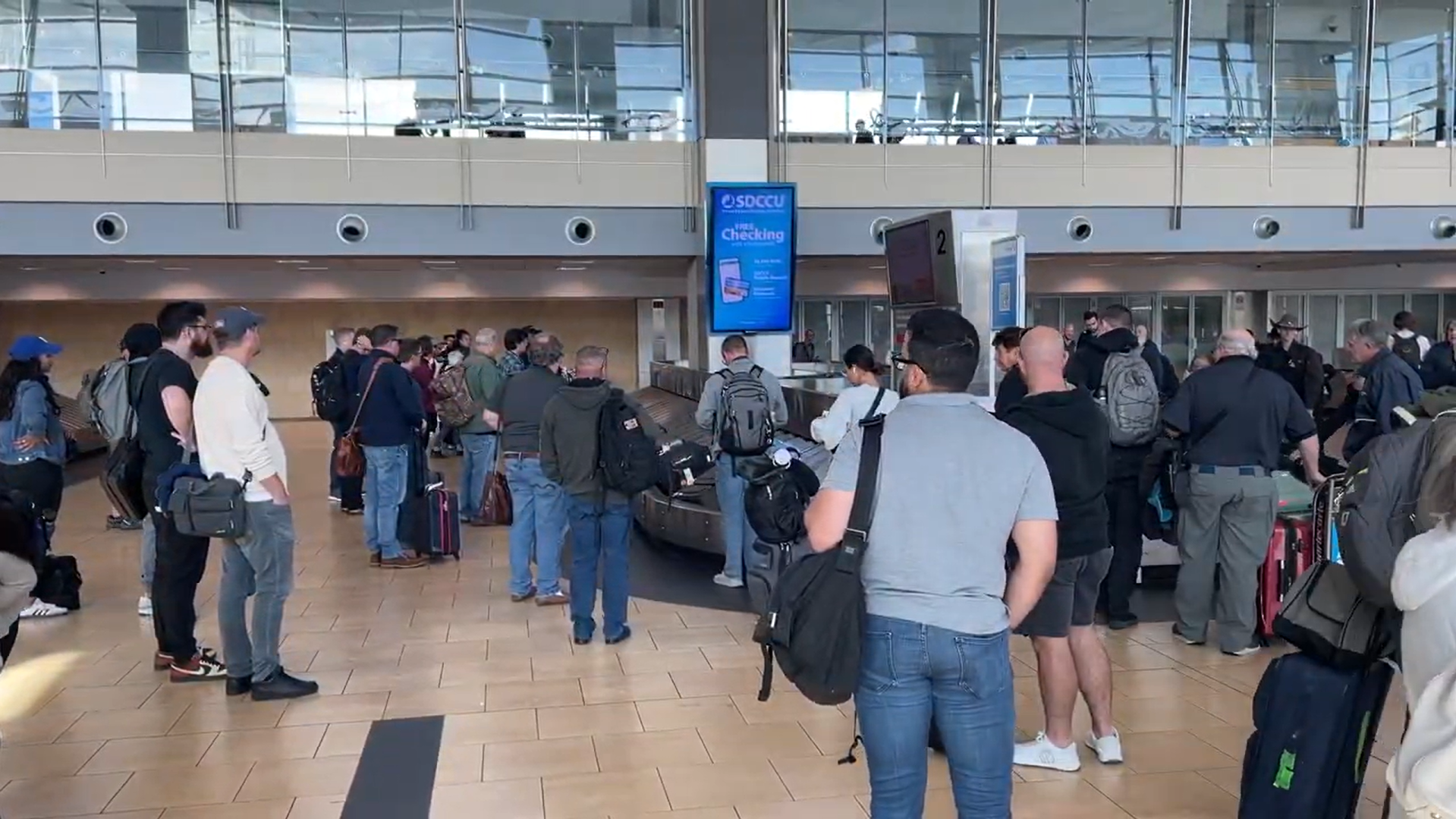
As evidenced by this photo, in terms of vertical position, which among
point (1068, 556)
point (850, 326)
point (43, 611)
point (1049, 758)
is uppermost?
point (850, 326)

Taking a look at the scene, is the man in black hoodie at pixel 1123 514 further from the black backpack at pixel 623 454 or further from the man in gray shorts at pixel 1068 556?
the black backpack at pixel 623 454

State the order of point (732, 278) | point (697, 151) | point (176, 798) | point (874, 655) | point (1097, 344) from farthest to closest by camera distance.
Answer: point (697, 151)
point (732, 278)
point (1097, 344)
point (176, 798)
point (874, 655)

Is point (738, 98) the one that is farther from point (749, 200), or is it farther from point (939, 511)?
point (939, 511)

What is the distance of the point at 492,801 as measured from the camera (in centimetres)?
384

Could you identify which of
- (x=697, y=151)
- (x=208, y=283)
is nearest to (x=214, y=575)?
(x=697, y=151)

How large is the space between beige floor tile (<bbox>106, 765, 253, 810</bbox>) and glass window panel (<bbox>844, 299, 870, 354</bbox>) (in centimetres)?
1877

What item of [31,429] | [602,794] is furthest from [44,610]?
[602,794]

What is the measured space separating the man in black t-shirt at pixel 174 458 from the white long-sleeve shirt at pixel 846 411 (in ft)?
9.61

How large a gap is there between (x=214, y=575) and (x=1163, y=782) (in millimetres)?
6433

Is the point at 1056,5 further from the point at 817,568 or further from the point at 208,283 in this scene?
the point at 817,568

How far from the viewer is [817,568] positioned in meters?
2.46

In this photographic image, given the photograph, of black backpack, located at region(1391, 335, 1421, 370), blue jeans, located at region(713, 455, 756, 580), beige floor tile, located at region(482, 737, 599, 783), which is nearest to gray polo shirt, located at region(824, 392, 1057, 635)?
beige floor tile, located at region(482, 737, 599, 783)

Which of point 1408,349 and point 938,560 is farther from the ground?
point 1408,349

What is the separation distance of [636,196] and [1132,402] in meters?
10.5
